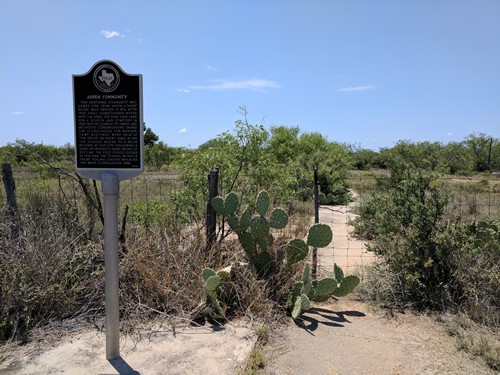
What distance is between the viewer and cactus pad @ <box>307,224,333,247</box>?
16.4 ft

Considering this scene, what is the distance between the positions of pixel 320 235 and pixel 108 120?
2.80 metres

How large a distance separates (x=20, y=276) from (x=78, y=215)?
1.27 meters

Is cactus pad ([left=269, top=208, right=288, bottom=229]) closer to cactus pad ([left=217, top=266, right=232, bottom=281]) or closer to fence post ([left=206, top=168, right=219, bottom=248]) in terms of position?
cactus pad ([left=217, top=266, right=232, bottom=281])

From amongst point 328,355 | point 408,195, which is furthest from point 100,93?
point 408,195

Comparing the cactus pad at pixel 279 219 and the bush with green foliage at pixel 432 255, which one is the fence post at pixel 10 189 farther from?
the bush with green foliage at pixel 432 255

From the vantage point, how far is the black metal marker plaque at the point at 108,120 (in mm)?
3412

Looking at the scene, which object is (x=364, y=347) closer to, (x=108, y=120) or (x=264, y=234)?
(x=264, y=234)

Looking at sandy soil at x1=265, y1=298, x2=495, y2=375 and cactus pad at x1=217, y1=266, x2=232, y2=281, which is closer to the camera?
sandy soil at x1=265, y1=298, x2=495, y2=375

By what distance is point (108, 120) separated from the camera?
11.4 ft

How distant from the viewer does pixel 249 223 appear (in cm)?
500

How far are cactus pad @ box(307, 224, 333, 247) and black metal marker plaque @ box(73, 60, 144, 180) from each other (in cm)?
240

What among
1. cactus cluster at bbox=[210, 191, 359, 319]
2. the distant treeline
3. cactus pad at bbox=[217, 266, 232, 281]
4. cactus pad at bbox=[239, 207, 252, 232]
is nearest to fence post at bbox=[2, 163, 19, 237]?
cactus cluster at bbox=[210, 191, 359, 319]

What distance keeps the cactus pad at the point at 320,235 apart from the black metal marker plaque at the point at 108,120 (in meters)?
2.40

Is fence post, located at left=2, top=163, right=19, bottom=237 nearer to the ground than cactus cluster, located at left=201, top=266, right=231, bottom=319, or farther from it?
farther from it
